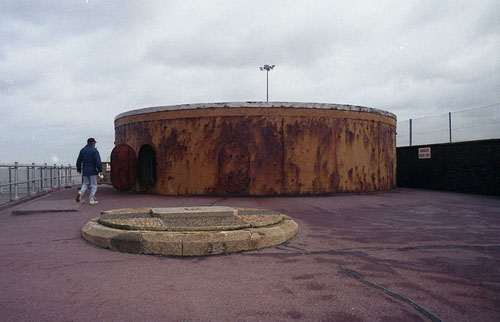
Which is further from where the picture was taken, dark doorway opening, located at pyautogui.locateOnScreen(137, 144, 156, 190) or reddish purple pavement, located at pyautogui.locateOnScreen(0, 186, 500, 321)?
dark doorway opening, located at pyautogui.locateOnScreen(137, 144, 156, 190)

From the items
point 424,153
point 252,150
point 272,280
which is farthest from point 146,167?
point 424,153

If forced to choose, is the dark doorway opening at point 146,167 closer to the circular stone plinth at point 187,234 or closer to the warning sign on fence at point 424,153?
the circular stone plinth at point 187,234

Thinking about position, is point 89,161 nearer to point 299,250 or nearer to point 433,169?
point 299,250

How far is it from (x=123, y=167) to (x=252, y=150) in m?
4.74

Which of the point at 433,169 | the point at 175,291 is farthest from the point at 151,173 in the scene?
the point at 433,169

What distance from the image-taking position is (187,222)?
4.94m

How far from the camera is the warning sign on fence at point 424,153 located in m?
15.0

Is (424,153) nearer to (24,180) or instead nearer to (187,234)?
(187,234)

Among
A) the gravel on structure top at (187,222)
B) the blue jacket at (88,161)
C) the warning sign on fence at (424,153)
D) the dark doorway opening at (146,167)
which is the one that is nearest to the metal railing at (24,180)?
the blue jacket at (88,161)

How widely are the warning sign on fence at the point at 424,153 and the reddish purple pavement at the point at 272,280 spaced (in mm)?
10378

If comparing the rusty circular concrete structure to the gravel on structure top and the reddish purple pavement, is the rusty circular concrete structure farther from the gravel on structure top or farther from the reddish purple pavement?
the reddish purple pavement

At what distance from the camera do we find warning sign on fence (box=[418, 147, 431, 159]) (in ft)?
49.4

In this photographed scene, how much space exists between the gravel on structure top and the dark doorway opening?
6.59 m

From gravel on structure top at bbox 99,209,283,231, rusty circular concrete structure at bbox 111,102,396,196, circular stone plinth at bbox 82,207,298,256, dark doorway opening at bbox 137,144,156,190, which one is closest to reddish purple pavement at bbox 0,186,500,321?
circular stone plinth at bbox 82,207,298,256
